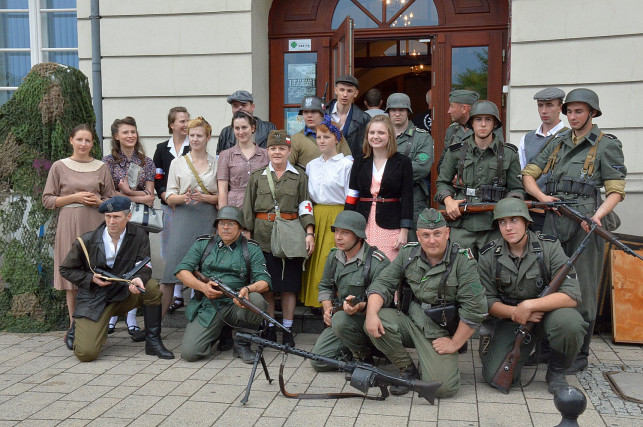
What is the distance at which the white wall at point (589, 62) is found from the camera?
7.37m

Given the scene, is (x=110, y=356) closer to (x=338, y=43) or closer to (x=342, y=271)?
(x=342, y=271)

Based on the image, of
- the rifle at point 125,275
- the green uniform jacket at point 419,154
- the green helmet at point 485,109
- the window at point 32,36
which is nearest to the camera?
the green helmet at point 485,109

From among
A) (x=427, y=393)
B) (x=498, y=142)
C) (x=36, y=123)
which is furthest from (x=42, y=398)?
(x=498, y=142)

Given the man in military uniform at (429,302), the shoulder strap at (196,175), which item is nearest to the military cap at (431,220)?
the man in military uniform at (429,302)

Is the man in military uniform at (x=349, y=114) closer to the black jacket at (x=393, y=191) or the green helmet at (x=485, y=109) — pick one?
the black jacket at (x=393, y=191)

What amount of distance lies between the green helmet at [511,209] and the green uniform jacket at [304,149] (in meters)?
1.83

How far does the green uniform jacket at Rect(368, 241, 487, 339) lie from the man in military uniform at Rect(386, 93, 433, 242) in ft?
3.81

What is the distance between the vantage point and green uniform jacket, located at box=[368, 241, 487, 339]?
4.71m

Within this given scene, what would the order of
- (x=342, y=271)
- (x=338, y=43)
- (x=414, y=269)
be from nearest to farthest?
(x=414, y=269) < (x=342, y=271) < (x=338, y=43)

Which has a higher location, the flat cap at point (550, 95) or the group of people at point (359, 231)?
the flat cap at point (550, 95)

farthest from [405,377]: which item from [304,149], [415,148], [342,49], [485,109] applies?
[342,49]

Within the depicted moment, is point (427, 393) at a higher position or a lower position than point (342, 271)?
lower

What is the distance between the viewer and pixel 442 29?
28.4 ft

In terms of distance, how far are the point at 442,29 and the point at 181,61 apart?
3.41 metres
